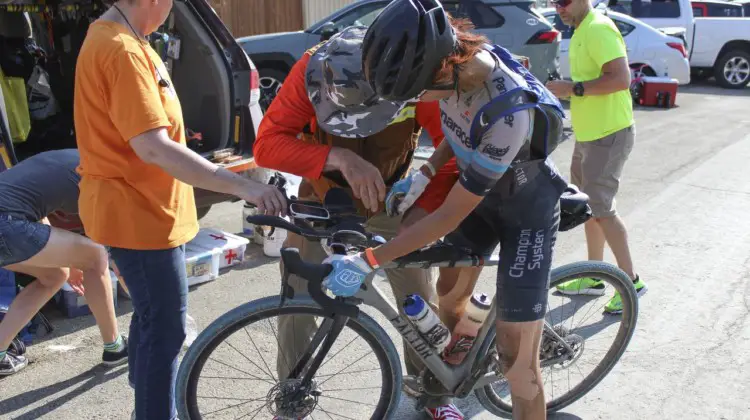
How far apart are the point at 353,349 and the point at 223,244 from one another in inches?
89.6

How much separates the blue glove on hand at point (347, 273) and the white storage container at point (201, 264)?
2.54 meters

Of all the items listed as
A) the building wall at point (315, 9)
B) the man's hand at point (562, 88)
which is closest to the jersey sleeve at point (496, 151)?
the man's hand at point (562, 88)

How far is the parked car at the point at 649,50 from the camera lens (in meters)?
13.6

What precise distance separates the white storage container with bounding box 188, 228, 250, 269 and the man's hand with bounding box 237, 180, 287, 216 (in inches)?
104

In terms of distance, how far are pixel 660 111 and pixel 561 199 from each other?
10584 millimetres

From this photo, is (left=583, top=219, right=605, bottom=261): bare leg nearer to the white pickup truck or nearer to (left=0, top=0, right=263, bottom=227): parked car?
(left=0, top=0, right=263, bottom=227): parked car

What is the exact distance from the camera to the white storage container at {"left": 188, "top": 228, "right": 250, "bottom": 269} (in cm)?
526

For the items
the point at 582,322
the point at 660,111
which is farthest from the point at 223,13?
the point at 582,322

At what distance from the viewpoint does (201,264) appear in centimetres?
502

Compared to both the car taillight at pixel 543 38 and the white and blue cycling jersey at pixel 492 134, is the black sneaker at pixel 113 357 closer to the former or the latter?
the white and blue cycling jersey at pixel 492 134

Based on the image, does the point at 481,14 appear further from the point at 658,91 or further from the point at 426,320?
the point at 426,320

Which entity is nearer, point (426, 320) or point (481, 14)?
point (426, 320)

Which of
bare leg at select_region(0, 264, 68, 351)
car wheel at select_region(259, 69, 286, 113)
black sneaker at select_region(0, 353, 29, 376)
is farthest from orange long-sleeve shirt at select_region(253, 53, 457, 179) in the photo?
car wheel at select_region(259, 69, 286, 113)

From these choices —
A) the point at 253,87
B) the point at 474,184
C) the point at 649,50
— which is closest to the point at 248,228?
the point at 253,87
